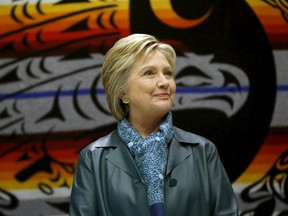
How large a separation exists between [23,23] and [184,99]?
0.83 meters

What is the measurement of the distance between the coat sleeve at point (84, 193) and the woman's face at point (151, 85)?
24 cm

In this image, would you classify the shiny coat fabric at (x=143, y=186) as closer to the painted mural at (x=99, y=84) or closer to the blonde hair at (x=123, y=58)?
the blonde hair at (x=123, y=58)

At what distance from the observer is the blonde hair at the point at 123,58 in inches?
65.4

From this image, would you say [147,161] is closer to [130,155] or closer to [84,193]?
[130,155]

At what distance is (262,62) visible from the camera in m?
2.57

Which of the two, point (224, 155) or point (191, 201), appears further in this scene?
point (224, 155)

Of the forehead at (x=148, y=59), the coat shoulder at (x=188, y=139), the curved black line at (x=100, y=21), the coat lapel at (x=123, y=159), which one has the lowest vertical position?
the coat lapel at (x=123, y=159)

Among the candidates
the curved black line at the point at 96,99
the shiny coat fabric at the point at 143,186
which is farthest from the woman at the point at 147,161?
the curved black line at the point at 96,99

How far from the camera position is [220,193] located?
5.36ft

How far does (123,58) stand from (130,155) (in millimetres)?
295

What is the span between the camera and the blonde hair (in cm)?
166

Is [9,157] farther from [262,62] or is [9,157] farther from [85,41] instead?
[262,62]

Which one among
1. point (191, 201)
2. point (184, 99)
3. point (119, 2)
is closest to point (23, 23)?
point (119, 2)

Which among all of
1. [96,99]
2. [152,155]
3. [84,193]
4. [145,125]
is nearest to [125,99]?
[145,125]
